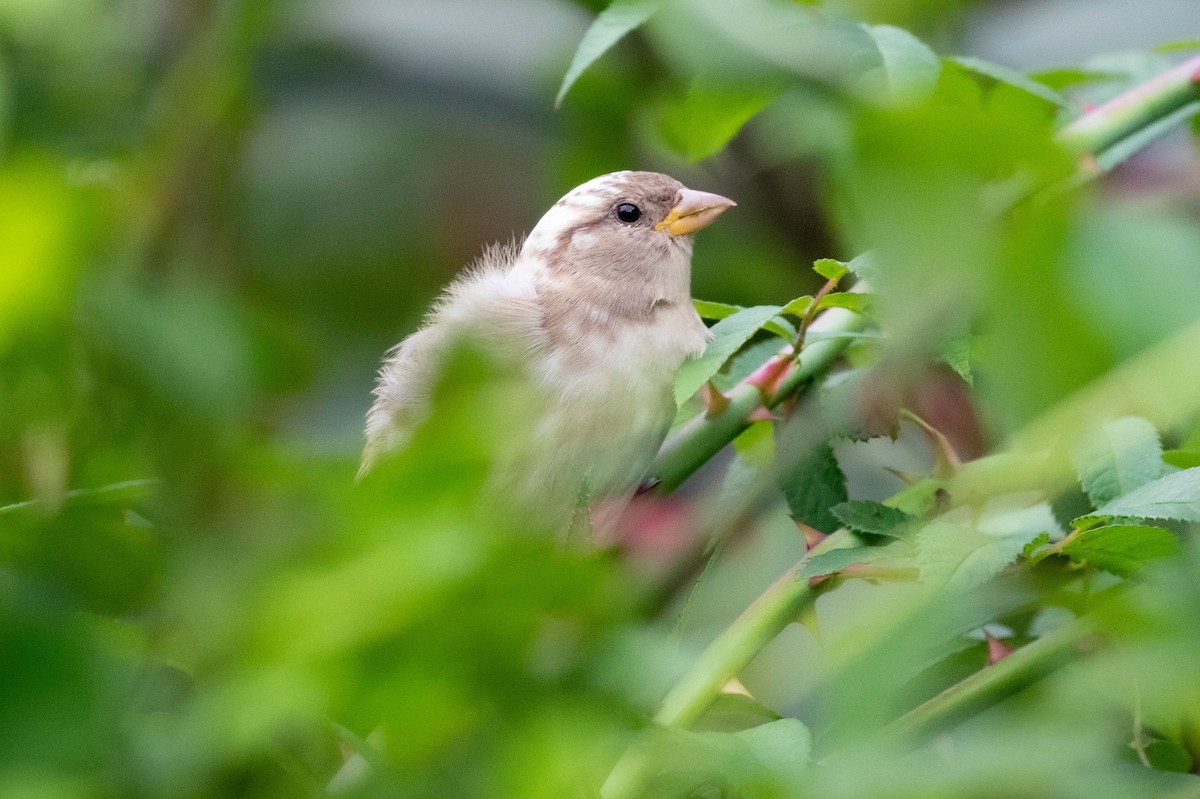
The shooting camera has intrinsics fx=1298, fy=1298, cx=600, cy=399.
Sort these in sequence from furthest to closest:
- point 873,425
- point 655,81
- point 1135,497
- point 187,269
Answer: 1. point 655,81
2. point 873,425
3. point 1135,497
4. point 187,269

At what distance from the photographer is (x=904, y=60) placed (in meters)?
0.61

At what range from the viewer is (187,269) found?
39 cm

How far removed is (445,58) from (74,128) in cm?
166

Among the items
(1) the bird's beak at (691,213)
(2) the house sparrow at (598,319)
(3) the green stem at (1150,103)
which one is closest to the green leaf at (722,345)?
(2) the house sparrow at (598,319)

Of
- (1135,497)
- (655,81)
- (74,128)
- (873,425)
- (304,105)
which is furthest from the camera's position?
(304,105)

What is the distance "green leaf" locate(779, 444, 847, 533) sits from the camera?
93 centimetres

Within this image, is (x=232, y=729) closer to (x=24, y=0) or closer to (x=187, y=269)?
(x=187, y=269)

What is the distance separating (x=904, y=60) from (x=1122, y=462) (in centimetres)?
32

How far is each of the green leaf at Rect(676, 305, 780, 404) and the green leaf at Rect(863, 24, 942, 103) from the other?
6.3 inches

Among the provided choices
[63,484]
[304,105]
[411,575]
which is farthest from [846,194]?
[304,105]

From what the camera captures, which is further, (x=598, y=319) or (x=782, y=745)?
(x=598, y=319)

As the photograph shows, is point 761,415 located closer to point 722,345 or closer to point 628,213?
point 722,345

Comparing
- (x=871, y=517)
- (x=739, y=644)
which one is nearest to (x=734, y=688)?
(x=739, y=644)

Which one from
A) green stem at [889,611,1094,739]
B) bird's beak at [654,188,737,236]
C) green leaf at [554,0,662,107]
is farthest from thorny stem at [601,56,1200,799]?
bird's beak at [654,188,737,236]
